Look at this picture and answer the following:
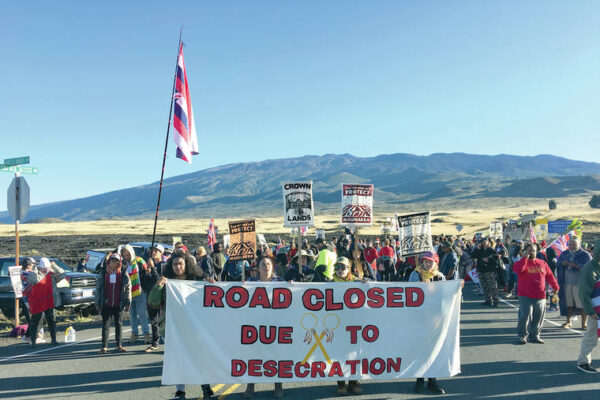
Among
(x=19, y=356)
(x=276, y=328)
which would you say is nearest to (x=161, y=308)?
(x=276, y=328)

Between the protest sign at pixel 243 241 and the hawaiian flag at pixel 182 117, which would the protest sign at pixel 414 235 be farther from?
the hawaiian flag at pixel 182 117

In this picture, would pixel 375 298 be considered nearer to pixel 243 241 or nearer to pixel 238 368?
pixel 238 368

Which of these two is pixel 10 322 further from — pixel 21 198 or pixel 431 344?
pixel 431 344

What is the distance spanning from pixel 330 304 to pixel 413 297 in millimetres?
1119

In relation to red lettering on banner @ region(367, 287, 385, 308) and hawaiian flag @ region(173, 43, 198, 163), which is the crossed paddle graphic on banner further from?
hawaiian flag @ region(173, 43, 198, 163)

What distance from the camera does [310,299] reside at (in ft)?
22.0

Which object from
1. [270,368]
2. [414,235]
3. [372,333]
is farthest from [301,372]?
[414,235]

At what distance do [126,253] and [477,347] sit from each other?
22.4 ft

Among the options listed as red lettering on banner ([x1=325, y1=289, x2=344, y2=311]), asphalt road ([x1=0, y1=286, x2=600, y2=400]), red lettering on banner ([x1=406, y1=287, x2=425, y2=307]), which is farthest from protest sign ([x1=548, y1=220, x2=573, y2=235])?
red lettering on banner ([x1=325, y1=289, x2=344, y2=311])

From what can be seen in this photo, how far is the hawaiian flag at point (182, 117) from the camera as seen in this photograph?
36.7ft

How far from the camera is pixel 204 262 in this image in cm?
1120

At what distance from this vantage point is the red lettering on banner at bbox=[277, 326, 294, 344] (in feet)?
21.7

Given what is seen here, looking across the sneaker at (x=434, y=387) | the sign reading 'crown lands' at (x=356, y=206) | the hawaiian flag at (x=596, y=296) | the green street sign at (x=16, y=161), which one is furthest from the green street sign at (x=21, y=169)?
the hawaiian flag at (x=596, y=296)

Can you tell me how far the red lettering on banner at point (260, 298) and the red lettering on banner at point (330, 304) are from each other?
0.76 m
